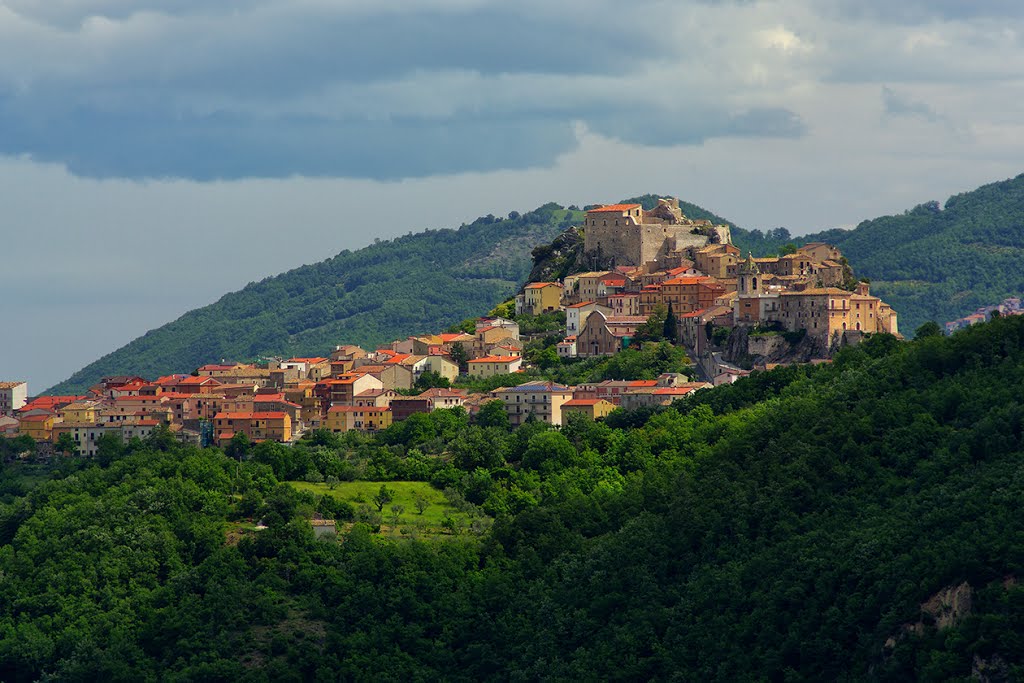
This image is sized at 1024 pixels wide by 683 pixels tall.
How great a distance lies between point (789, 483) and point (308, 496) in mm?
23053

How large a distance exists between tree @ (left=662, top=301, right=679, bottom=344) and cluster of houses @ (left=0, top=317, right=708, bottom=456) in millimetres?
6024

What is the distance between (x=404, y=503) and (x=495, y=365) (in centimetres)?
2030

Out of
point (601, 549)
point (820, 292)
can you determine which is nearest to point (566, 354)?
point (820, 292)

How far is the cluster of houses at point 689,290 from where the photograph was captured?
95188 mm

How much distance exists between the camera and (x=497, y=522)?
8138 centimetres

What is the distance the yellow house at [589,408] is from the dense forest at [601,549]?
1.57 metres

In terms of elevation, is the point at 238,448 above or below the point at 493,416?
below

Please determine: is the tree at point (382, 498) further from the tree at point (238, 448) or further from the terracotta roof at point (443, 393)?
the terracotta roof at point (443, 393)

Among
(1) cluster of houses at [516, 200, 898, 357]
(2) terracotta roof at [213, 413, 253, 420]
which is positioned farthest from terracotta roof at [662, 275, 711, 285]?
(2) terracotta roof at [213, 413, 253, 420]

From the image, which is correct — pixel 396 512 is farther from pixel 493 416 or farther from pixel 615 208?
pixel 615 208

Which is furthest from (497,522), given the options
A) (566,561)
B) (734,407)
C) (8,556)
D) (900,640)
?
(900,640)

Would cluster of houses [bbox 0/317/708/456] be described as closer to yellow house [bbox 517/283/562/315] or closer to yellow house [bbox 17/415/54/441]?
yellow house [bbox 17/415/54/441]

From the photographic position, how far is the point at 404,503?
8588cm

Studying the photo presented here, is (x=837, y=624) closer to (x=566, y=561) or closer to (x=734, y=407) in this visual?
(x=566, y=561)
